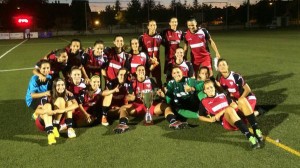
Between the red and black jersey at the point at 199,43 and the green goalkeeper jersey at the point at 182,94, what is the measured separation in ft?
4.41

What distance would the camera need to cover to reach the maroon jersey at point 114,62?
6.81 meters

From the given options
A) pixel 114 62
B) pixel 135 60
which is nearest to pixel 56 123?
pixel 114 62

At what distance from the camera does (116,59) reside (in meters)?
6.88

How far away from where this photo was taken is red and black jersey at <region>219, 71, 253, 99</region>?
219 inches

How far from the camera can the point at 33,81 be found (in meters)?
5.88

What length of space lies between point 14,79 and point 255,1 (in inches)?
2260

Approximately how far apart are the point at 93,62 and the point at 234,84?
9.56 ft

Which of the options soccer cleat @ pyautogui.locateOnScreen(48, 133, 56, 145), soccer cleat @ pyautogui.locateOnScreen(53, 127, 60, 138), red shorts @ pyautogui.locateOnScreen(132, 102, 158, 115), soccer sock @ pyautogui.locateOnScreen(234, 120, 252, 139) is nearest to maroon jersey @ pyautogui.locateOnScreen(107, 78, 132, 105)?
red shorts @ pyautogui.locateOnScreen(132, 102, 158, 115)

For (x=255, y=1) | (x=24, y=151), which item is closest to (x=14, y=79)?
(x=24, y=151)

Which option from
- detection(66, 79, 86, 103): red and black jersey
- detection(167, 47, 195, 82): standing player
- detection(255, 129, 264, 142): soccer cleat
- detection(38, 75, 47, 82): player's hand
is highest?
detection(167, 47, 195, 82): standing player

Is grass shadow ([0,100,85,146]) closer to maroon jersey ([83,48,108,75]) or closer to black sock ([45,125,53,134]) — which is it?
black sock ([45,125,53,134])

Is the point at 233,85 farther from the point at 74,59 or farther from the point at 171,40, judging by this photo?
the point at 74,59

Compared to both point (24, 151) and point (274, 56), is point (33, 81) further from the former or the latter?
point (274, 56)

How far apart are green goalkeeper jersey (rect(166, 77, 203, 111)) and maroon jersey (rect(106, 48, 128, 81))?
1.17 m
